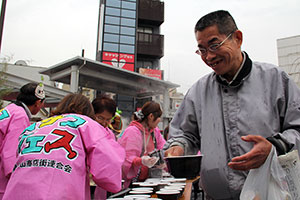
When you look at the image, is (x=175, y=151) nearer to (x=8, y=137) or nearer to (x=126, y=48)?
(x=8, y=137)

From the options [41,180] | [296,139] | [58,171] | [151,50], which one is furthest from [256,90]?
[151,50]

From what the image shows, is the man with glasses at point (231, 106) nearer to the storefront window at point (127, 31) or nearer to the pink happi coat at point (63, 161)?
the pink happi coat at point (63, 161)

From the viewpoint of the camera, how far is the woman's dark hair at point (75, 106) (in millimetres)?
2238

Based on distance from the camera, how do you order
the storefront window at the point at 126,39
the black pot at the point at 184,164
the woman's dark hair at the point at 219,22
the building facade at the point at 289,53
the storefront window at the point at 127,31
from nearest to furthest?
1. the woman's dark hair at the point at 219,22
2. the black pot at the point at 184,164
3. the building facade at the point at 289,53
4. the storefront window at the point at 126,39
5. the storefront window at the point at 127,31

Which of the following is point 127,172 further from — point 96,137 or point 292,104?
point 292,104

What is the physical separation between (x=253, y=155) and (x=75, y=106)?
1634 millimetres

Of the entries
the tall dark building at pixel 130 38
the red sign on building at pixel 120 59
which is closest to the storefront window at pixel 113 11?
the tall dark building at pixel 130 38

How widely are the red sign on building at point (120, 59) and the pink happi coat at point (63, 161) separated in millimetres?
17725

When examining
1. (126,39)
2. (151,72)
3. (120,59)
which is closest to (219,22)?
(120,59)

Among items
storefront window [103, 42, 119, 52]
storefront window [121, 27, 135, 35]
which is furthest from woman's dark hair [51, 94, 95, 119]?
storefront window [121, 27, 135, 35]

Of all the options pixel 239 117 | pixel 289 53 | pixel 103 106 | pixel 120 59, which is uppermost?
pixel 289 53

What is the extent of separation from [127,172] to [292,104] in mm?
2556

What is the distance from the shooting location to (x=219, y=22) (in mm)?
1433

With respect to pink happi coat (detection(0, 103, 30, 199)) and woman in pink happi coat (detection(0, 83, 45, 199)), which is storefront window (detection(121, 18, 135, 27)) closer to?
woman in pink happi coat (detection(0, 83, 45, 199))
